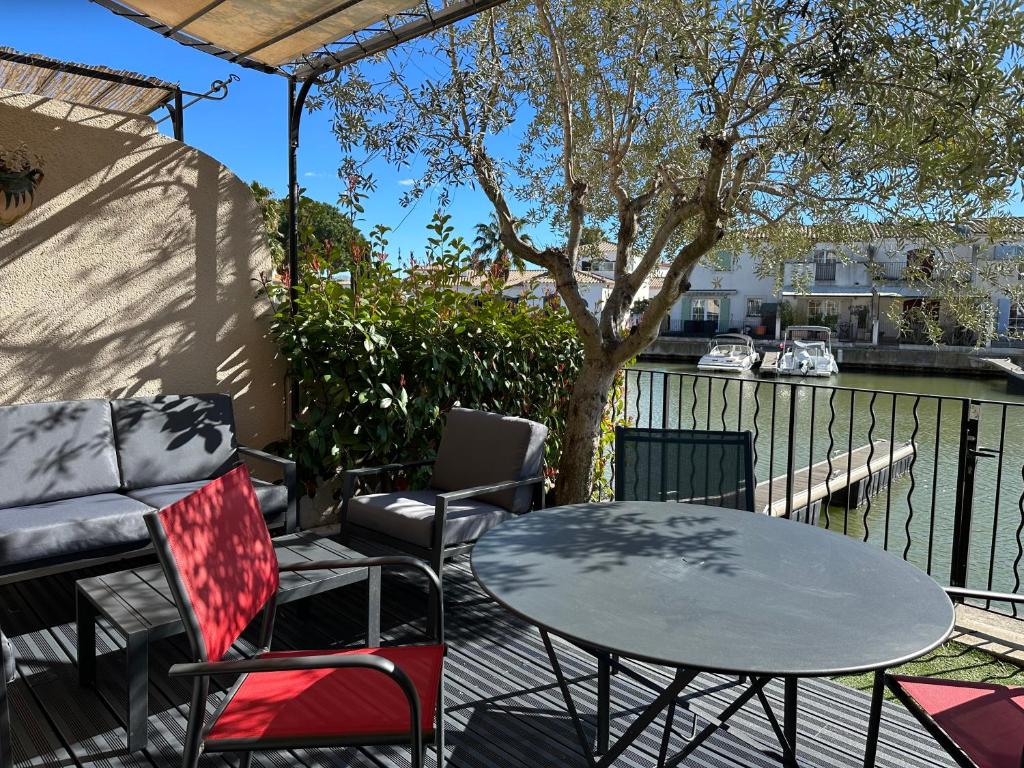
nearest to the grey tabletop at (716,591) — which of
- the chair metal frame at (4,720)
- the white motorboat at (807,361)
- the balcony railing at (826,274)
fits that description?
the chair metal frame at (4,720)

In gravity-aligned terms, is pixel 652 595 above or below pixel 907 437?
above

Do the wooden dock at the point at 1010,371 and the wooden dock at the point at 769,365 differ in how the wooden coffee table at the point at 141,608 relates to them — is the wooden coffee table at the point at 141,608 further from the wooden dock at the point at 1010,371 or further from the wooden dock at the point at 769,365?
the wooden dock at the point at 769,365

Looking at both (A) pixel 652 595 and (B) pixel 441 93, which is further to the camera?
(B) pixel 441 93

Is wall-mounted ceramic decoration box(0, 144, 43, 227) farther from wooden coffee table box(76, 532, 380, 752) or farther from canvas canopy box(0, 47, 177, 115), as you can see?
wooden coffee table box(76, 532, 380, 752)

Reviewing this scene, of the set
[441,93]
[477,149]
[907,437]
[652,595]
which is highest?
[441,93]

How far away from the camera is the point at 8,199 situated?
353 cm

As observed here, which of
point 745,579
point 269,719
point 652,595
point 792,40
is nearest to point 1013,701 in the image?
point 745,579

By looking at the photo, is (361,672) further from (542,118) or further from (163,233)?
(542,118)

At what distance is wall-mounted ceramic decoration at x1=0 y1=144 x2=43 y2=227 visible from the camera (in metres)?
3.53

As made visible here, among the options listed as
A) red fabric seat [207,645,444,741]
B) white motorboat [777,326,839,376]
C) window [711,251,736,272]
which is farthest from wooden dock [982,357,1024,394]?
red fabric seat [207,645,444,741]

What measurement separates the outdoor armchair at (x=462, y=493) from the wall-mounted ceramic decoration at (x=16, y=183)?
219 cm

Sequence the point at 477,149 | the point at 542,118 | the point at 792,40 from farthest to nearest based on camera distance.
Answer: the point at 542,118
the point at 477,149
the point at 792,40

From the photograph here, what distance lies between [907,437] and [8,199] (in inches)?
568

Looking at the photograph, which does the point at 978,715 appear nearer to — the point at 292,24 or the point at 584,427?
the point at 584,427
